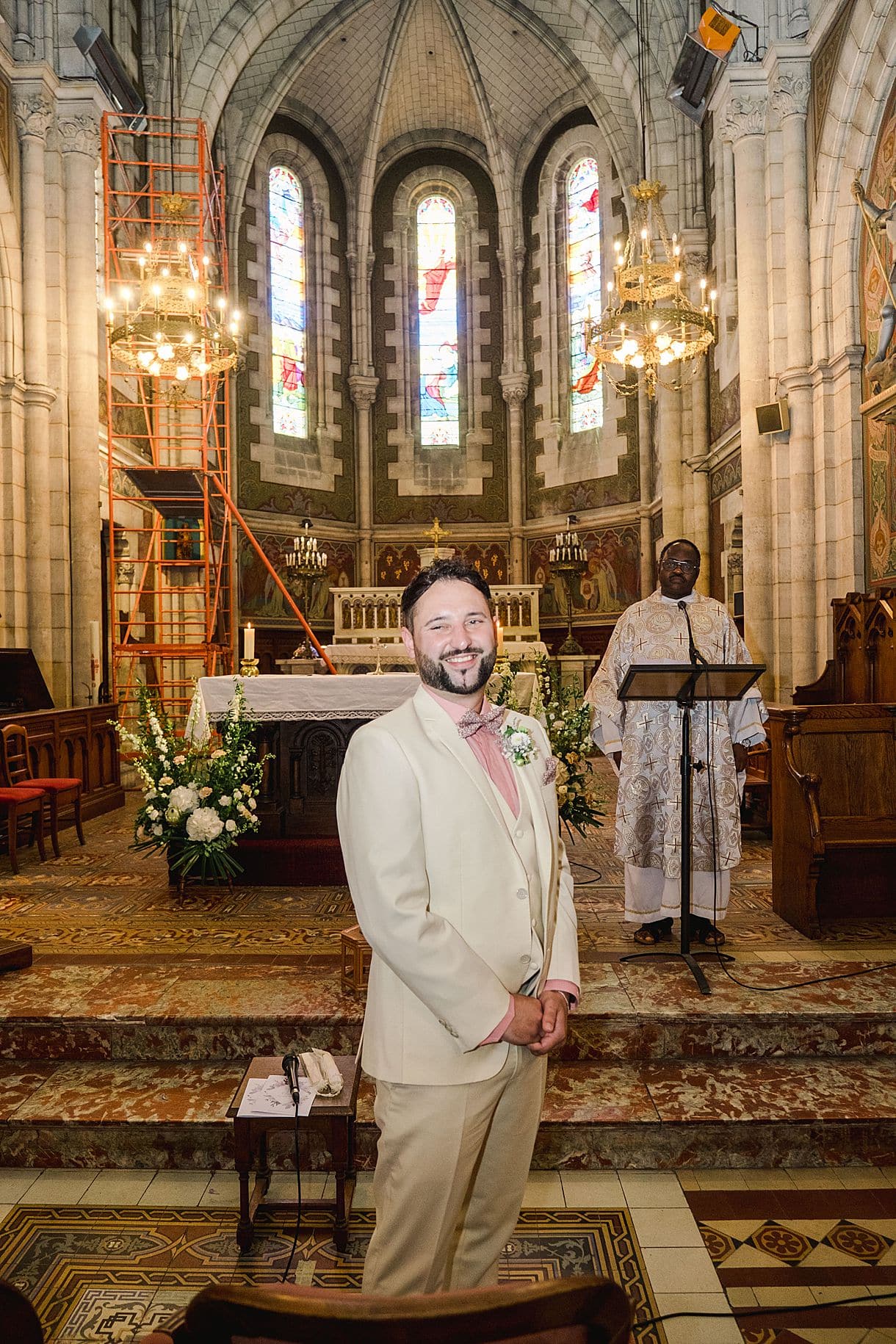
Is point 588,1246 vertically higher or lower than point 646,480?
lower

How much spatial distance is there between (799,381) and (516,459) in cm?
937

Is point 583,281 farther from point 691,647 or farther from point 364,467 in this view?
point 691,647

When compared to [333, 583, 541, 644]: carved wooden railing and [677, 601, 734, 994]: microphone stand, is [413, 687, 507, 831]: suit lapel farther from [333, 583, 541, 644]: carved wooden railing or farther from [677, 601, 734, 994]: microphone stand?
[333, 583, 541, 644]: carved wooden railing

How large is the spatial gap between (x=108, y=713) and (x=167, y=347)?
3.71 m

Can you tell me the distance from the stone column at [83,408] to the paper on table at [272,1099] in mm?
8616

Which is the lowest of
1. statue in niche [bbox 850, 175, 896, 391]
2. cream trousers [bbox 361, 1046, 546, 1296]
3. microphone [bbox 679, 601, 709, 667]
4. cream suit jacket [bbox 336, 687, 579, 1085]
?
cream trousers [bbox 361, 1046, 546, 1296]

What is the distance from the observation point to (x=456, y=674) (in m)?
1.94

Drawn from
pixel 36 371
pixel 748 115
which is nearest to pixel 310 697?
pixel 36 371

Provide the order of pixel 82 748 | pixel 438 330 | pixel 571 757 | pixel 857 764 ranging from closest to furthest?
pixel 857 764 < pixel 571 757 < pixel 82 748 < pixel 438 330

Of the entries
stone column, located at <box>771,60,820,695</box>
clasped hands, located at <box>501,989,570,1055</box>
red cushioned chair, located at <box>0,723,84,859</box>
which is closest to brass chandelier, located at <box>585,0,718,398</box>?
stone column, located at <box>771,60,820,695</box>

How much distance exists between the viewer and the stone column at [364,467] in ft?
59.9

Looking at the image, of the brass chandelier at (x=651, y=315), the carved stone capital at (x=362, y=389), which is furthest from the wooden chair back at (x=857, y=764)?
the carved stone capital at (x=362, y=389)

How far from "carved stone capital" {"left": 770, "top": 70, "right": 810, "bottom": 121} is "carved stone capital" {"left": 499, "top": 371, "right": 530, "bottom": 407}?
8.79m

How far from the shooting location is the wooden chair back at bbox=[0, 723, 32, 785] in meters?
6.98
